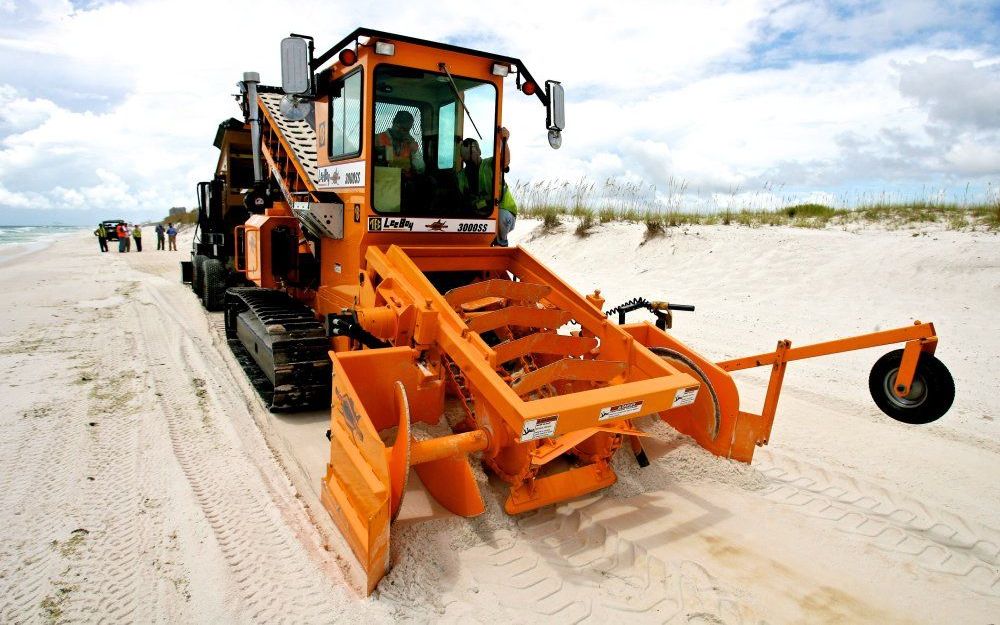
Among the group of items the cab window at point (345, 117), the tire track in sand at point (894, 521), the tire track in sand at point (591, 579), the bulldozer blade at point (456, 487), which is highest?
the cab window at point (345, 117)

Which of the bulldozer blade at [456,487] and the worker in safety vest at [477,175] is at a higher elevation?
the worker in safety vest at [477,175]

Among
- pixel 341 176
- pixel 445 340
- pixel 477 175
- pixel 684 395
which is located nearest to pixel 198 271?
pixel 341 176

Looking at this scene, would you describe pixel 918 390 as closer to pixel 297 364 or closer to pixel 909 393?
pixel 909 393

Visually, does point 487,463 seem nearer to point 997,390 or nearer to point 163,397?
point 163,397

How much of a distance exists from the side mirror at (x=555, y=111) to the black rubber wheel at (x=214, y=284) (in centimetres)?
684

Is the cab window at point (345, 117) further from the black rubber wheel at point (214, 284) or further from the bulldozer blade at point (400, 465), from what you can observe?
the black rubber wheel at point (214, 284)

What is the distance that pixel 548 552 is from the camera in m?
3.21

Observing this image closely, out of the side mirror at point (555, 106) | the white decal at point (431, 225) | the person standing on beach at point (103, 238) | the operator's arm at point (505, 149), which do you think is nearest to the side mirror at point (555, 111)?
the side mirror at point (555, 106)

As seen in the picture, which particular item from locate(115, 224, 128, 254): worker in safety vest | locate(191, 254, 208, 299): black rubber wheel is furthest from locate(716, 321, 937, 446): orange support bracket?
locate(115, 224, 128, 254): worker in safety vest

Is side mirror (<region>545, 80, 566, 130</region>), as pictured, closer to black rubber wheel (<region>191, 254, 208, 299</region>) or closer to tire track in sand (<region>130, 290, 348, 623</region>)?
tire track in sand (<region>130, 290, 348, 623</region>)

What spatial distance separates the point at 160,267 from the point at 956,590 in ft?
66.5

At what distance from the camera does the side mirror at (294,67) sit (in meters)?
3.95

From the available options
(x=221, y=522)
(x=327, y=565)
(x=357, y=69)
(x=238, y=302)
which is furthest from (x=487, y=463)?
(x=238, y=302)

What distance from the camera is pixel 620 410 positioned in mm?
3143
